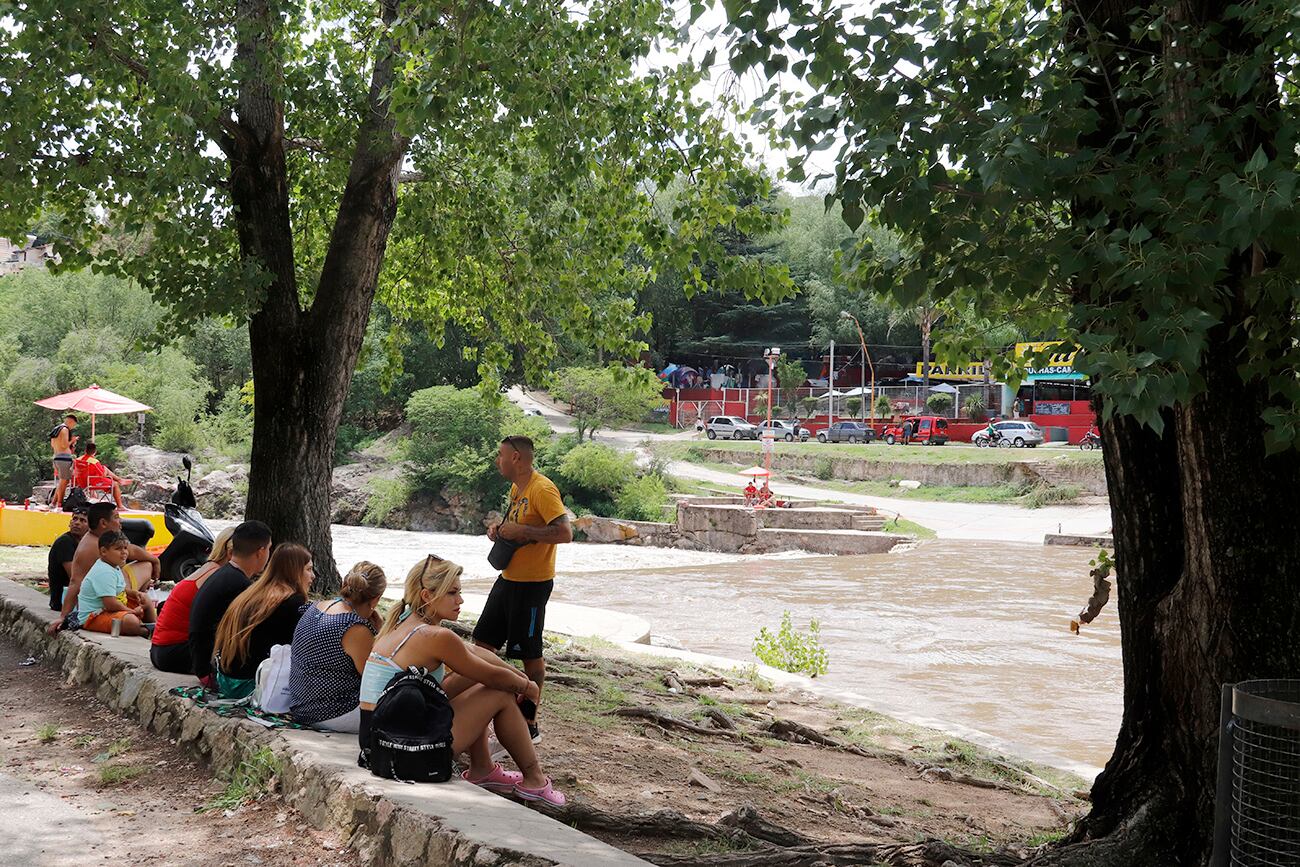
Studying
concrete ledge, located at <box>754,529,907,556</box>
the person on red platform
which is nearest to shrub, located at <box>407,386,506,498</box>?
concrete ledge, located at <box>754,529,907,556</box>

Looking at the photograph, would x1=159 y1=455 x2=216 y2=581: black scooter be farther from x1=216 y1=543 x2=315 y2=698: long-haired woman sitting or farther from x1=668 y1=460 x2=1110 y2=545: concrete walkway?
x1=668 y1=460 x2=1110 y2=545: concrete walkway

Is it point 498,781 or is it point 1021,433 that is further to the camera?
point 1021,433

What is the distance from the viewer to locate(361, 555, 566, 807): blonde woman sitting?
15.4 feet

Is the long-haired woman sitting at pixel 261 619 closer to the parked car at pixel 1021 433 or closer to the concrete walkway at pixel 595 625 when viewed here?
the concrete walkway at pixel 595 625

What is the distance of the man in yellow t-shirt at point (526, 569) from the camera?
20.9 ft

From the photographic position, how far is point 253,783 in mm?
4988

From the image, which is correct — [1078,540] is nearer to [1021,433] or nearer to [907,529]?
[907,529]

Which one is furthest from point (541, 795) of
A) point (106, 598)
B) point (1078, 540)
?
point (1078, 540)

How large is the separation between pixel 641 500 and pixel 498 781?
33.0m

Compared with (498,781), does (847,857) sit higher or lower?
lower

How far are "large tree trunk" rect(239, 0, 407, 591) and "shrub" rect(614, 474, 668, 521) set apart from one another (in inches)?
1052

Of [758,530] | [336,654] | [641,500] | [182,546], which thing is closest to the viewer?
[336,654]

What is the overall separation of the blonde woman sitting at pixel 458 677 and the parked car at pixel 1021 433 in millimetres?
45256

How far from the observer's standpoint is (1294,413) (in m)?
3.52
